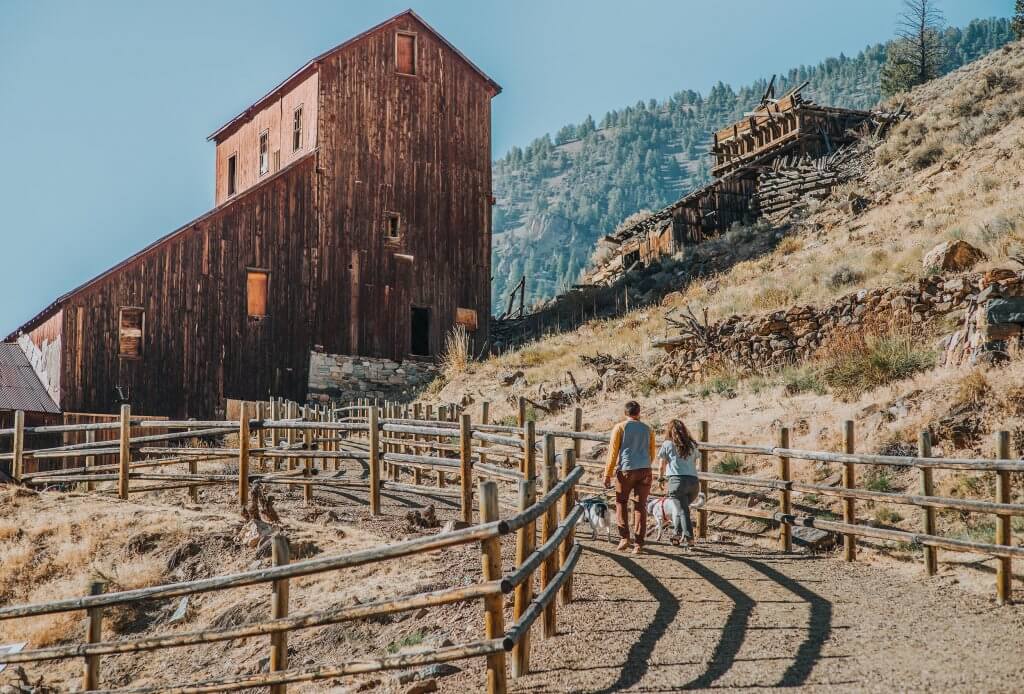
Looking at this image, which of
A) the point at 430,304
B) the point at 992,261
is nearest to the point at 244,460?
the point at 992,261

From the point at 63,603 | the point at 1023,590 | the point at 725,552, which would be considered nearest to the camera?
the point at 63,603

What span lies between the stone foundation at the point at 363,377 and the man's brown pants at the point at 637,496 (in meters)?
19.1

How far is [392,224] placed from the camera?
3259 centimetres

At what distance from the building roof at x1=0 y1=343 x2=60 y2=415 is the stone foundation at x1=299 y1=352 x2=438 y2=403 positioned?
7.00 m

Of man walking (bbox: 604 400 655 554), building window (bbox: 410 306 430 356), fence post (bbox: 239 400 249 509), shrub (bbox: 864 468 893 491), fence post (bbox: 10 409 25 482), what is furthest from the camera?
building window (bbox: 410 306 430 356)

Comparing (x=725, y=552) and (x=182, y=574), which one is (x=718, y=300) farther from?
(x=182, y=574)

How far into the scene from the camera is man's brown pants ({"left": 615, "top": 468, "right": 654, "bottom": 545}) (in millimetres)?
12266

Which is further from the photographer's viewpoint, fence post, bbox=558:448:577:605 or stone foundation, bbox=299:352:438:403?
stone foundation, bbox=299:352:438:403

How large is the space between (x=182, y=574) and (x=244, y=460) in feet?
8.72

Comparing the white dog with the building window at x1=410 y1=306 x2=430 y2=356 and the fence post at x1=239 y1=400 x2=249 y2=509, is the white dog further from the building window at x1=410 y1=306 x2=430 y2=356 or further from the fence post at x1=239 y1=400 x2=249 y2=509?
the building window at x1=410 y1=306 x2=430 y2=356

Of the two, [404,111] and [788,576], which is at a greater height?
[404,111]

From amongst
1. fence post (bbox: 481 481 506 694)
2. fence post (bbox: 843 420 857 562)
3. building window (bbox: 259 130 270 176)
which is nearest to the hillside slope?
fence post (bbox: 843 420 857 562)

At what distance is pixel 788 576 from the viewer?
37.2 ft

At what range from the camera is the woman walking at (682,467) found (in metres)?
12.8
